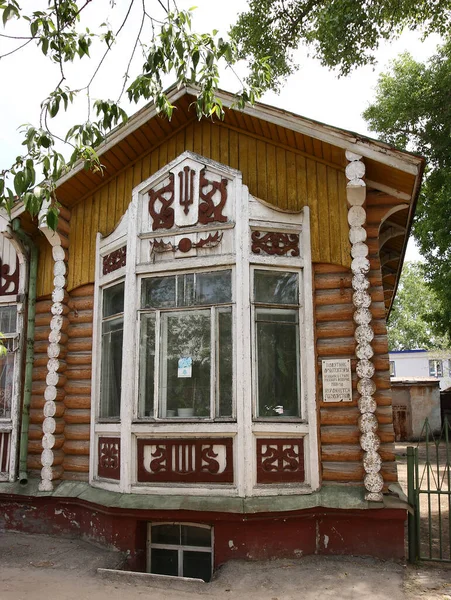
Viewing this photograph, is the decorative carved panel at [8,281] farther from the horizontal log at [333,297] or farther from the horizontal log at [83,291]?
the horizontal log at [333,297]

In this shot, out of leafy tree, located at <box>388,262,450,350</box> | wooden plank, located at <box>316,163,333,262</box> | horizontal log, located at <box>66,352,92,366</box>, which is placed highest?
leafy tree, located at <box>388,262,450,350</box>

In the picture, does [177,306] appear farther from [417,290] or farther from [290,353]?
[417,290]

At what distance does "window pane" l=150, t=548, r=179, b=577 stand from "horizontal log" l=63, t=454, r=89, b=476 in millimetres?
1417

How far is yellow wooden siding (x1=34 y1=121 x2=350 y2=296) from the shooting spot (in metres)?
6.57

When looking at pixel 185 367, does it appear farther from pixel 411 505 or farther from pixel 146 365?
pixel 411 505

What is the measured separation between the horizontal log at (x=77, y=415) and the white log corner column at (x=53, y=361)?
197 mm

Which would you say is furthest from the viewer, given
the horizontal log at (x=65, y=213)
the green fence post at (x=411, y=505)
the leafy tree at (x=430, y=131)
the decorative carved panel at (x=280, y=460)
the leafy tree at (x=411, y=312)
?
the leafy tree at (x=411, y=312)

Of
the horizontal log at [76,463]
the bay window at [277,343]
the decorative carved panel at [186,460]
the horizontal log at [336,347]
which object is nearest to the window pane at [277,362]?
the bay window at [277,343]

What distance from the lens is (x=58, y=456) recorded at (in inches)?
288

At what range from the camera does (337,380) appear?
20.4ft

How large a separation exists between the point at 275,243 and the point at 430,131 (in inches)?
599

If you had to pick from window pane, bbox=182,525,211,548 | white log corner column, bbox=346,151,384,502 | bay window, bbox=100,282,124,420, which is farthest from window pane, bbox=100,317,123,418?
white log corner column, bbox=346,151,384,502

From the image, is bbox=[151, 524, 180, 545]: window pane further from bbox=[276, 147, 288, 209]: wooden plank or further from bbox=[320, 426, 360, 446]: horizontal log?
bbox=[276, 147, 288, 209]: wooden plank

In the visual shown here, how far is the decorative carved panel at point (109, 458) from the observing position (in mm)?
6626
